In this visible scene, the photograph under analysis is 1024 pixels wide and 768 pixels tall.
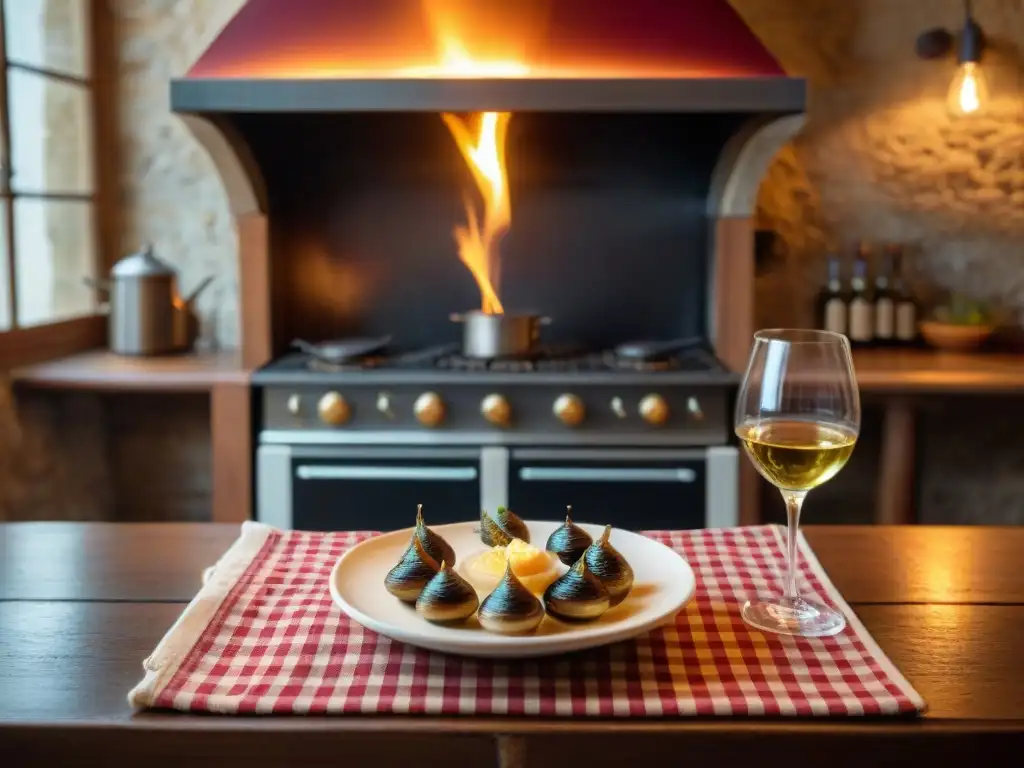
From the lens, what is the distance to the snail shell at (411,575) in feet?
3.11

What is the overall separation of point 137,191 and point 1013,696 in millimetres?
2749

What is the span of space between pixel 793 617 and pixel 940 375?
5.37 ft

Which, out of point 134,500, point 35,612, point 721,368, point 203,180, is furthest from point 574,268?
point 35,612

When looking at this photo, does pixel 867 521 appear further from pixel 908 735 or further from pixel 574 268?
pixel 908 735

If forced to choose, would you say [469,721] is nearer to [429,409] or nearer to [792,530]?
[792,530]

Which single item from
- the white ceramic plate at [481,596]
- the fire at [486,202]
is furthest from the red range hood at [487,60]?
the white ceramic plate at [481,596]

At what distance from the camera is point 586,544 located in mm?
1041

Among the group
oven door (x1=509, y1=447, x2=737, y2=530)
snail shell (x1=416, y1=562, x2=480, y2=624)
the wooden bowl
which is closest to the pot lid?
oven door (x1=509, y1=447, x2=737, y2=530)

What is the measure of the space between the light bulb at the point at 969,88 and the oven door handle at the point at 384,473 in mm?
1567

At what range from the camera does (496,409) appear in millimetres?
2443

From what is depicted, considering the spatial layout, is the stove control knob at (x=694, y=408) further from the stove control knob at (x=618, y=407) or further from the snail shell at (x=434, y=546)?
the snail shell at (x=434, y=546)

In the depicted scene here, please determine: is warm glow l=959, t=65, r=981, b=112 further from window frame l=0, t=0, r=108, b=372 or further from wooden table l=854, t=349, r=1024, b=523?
window frame l=0, t=0, r=108, b=372

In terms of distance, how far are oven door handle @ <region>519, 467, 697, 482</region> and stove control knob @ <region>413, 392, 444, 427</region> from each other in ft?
0.74

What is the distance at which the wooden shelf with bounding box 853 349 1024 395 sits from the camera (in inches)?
95.2
